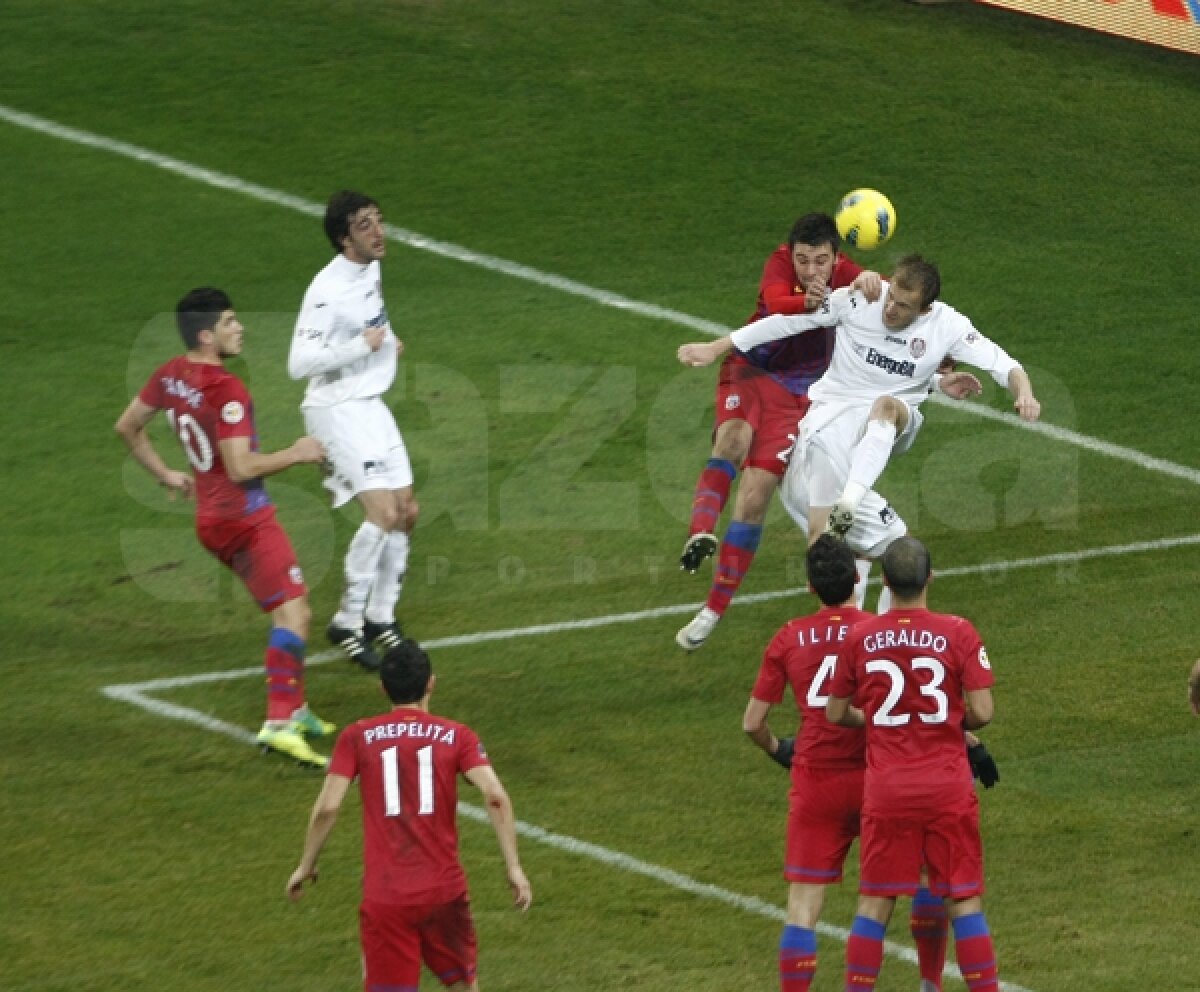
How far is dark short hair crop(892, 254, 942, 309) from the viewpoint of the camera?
11.6m

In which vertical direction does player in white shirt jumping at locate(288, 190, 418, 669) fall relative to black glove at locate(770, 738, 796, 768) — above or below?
above

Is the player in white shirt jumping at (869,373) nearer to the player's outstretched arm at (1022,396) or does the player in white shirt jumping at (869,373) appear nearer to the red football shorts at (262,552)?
the player's outstretched arm at (1022,396)

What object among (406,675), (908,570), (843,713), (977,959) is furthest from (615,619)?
(977,959)

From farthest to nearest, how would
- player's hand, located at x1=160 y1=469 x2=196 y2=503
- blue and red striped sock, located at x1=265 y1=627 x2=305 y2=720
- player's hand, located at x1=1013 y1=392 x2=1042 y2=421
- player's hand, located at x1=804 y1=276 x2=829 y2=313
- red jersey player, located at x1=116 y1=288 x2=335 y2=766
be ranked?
player's hand, located at x1=804 y1=276 x2=829 y2=313, player's hand, located at x1=160 y1=469 x2=196 y2=503, player's hand, located at x1=1013 y1=392 x2=1042 y2=421, blue and red striped sock, located at x1=265 y1=627 x2=305 y2=720, red jersey player, located at x1=116 y1=288 x2=335 y2=766

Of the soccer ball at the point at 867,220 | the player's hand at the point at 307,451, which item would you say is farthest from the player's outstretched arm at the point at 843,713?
the soccer ball at the point at 867,220

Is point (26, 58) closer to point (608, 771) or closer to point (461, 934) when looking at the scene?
point (608, 771)

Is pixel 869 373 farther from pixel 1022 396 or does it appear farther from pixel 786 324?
pixel 1022 396

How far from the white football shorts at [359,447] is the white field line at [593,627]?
106cm

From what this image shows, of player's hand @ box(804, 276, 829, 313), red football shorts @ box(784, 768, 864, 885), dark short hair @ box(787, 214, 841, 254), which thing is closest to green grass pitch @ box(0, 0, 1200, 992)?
red football shorts @ box(784, 768, 864, 885)

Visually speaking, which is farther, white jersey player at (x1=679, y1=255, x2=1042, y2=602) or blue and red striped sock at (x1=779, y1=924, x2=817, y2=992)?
white jersey player at (x1=679, y1=255, x2=1042, y2=602)

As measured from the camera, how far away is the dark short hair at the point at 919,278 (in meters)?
11.6

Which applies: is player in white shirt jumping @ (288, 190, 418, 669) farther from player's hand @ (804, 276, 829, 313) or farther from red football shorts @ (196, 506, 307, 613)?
player's hand @ (804, 276, 829, 313)

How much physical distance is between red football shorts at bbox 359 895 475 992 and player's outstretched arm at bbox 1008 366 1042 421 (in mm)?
4426

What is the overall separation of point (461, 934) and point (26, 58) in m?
15.2
